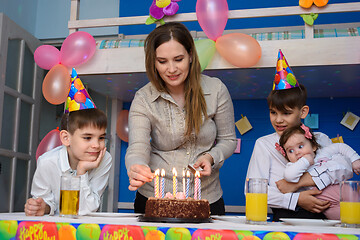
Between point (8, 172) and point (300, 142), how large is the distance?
2.10 m

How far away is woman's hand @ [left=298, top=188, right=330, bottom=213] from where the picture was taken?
145 cm

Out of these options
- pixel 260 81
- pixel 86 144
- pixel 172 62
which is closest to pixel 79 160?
pixel 86 144

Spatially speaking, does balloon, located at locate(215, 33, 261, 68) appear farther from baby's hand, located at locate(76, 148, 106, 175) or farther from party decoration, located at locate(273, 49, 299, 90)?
baby's hand, located at locate(76, 148, 106, 175)

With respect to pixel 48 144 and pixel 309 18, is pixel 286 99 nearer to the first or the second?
pixel 309 18

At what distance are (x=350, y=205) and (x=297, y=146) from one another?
733 mm

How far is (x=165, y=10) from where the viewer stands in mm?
2439

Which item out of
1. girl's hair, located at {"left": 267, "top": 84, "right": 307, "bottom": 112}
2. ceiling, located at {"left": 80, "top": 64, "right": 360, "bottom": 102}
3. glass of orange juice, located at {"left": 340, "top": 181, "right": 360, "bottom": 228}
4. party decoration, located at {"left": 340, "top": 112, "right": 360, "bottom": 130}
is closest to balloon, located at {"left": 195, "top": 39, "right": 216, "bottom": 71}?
ceiling, located at {"left": 80, "top": 64, "right": 360, "bottom": 102}

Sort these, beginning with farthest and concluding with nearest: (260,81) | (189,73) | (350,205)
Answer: (260,81) < (189,73) < (350,205)

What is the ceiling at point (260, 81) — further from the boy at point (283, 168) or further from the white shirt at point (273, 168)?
the white shirt at point (273, 168)

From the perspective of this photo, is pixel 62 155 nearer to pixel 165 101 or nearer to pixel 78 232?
pixel 165 101

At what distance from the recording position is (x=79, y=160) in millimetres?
1609

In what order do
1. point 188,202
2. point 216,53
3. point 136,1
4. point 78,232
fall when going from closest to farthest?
point 78,232
point 188,202
point 216,53
point 136,1

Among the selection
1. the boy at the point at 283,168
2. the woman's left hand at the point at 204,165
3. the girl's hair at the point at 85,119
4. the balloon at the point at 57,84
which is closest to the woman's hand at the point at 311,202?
the boy at the point at 283,168

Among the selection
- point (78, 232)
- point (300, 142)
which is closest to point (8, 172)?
point (300, 142)
